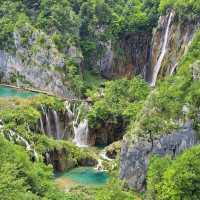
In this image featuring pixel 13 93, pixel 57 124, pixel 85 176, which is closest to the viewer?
pixel 85 176

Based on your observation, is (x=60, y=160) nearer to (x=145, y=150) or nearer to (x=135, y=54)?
(x=145, y=150)

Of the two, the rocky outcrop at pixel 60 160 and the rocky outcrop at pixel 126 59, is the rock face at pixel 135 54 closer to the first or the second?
the rocky outcrop at pixel 126 59

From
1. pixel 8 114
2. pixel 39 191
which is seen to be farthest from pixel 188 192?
pixel 8 114

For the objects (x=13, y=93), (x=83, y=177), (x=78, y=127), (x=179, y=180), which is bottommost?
(x=83, y=177)

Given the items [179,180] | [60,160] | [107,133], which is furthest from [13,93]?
[179,180]

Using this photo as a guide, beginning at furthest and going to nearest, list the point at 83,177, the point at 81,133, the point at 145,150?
1. the point at 81,133
2. the point at 83,177
3. the point at 145,150

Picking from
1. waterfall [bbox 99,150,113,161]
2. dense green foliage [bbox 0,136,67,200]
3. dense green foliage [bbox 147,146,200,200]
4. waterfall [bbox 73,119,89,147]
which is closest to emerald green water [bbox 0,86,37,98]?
waterfall [bbox 73,119,89,147]

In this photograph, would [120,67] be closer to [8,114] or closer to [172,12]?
[172,12]

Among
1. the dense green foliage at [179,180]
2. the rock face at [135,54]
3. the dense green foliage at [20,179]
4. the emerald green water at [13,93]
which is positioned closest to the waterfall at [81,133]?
the emerald green water at [13,93]
